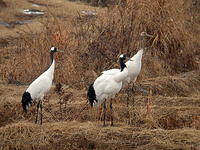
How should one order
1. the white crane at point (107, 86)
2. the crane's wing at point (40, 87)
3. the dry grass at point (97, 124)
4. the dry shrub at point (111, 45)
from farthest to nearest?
the dry shrub at point (111, 45), the crane's wing at point (40, 87), the white crane at point (107, 86), the dry grass at point (97, 124)

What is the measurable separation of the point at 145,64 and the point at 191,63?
5.24 feet

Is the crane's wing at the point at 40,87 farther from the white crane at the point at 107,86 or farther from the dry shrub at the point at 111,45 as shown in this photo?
the dry shrub at the point at 111,45

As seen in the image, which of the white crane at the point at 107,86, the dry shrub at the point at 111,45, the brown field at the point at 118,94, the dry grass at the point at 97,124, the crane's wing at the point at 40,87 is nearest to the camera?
the dry grass at the point at 97,124

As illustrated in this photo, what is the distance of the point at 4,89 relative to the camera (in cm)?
629

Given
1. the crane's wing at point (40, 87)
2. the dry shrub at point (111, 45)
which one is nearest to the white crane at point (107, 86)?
the crane's wing at point (40, 87)

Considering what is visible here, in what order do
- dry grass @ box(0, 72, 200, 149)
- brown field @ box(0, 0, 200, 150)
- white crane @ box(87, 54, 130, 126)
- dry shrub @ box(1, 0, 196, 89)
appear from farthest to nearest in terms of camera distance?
dry shrub @ box(1, 0, 196, 89) < white crane @ box(87, 54, 130, 126) < brown field @ box(0, 0, 200, 150) < dry grass @ box(0, 72, 200, 149)

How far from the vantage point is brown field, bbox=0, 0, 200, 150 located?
437 centimetres

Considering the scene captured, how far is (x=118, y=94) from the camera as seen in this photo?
6.29 m

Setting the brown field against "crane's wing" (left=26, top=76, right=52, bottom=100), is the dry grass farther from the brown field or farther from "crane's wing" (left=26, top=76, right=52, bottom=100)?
"crane's wing" (left=26, top=76, right=52, bottom=100)

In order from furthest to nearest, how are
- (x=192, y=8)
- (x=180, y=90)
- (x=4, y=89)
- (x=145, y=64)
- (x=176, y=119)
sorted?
(x=192, y=8)
(x=145, y=64)
(x=180, y=90)
(x=4, y=89)
(x=176, y=119)

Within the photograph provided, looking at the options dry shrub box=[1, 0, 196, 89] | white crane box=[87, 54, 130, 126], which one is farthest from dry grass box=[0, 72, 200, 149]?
dry shrub box=[1, 0, 196, 89]

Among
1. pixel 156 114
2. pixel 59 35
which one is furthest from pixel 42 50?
pixel 156 114

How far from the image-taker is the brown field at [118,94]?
172 inches

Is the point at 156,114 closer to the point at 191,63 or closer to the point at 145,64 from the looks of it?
the point at 145,64
